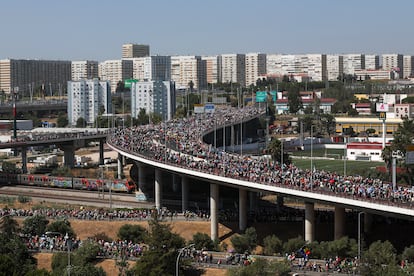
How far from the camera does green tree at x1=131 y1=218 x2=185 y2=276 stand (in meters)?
40.3

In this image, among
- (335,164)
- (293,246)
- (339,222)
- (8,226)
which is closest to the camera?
(293,246)

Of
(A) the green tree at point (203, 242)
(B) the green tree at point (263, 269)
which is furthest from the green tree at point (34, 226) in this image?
(B) the green tree at point (263, 269)

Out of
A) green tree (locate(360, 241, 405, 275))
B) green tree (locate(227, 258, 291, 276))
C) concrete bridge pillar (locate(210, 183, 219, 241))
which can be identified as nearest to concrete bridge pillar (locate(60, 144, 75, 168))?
concrete bridge pillar (locate(210, 183, 219, 241))

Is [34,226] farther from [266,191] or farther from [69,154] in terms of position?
[69,154]

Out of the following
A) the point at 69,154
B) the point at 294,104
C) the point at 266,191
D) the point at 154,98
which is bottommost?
the point at 69,154

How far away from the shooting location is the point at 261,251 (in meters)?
49.1

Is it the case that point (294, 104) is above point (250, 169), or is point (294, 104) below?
above

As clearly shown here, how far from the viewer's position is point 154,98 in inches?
6535

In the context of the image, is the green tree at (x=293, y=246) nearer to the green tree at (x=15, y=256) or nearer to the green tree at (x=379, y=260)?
the green tree at (x=379, y=260)

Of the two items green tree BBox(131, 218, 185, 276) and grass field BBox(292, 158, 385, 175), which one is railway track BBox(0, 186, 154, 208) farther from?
green tree BBox(131, 218, 185, 276)

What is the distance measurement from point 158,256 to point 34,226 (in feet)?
56.7

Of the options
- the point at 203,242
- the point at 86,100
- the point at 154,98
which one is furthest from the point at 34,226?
the point at 86,100

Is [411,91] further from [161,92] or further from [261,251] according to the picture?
[261,251]

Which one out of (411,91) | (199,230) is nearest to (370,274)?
(199,230)
